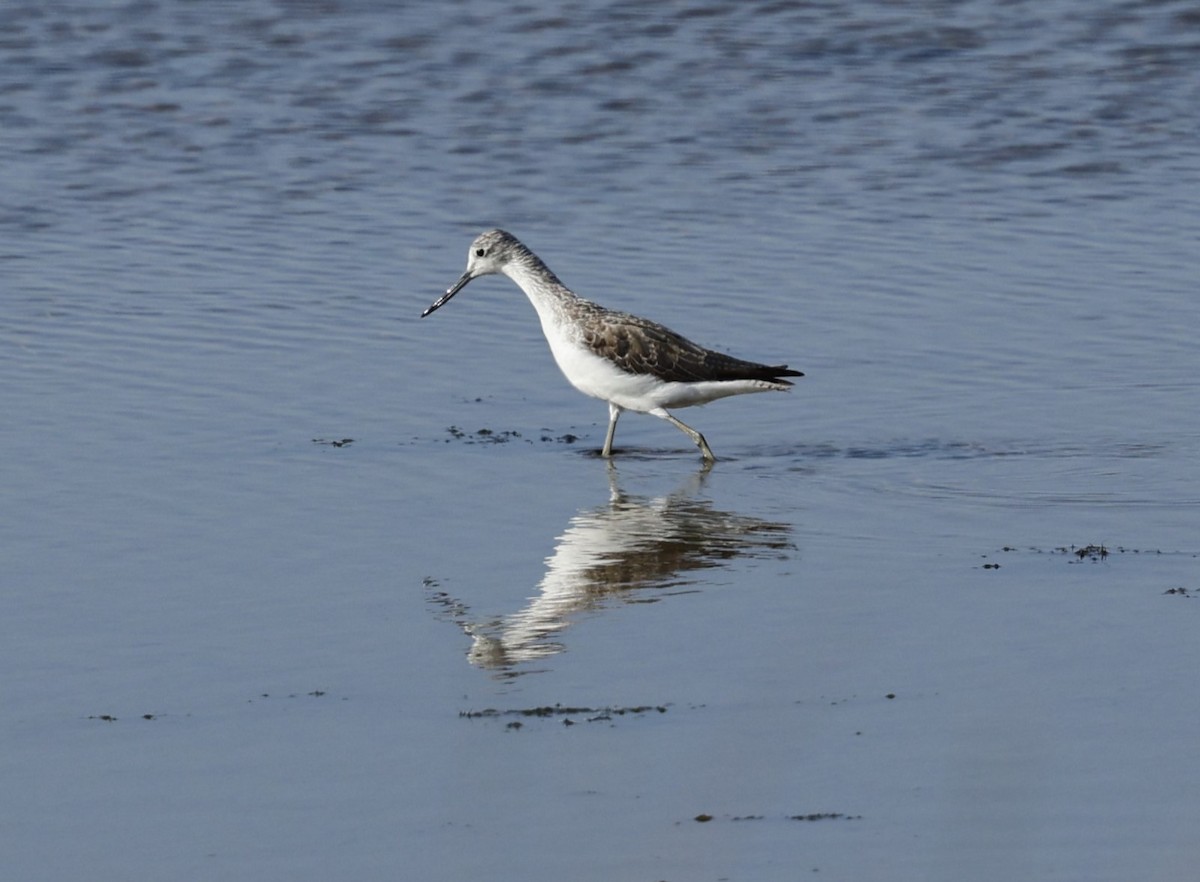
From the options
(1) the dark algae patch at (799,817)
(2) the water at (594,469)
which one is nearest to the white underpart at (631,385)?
(2) the water at (594,469)

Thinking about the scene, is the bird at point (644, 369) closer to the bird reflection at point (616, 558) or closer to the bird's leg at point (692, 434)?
the bird's leg at point (692, 434)

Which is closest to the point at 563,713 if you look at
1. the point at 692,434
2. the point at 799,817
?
the point at 799,817

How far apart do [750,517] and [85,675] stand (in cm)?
355

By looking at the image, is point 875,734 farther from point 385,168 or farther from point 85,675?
point 385,168

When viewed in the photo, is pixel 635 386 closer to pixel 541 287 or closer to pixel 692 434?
pixel 692 434

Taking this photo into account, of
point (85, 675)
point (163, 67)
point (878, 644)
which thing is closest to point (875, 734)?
point (878, 644)

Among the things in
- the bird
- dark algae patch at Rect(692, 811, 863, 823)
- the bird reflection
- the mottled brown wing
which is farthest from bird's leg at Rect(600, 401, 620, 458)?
dark algae patch at Rect(692, 811, 863, 823)

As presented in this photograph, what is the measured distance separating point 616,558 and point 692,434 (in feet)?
7.45

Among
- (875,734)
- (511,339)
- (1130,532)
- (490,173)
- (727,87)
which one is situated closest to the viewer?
(875,734)

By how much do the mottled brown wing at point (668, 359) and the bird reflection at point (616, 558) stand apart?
79 cm

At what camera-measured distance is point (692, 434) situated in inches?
451

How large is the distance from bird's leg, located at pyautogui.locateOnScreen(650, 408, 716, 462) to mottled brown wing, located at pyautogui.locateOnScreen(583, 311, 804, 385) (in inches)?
8.5

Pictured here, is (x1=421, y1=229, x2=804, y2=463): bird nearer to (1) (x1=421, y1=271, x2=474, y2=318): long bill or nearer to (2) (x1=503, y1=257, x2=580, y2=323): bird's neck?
(2) (x1=503, y1=257, x2=580, y2=323): bird's neck

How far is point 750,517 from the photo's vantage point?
10.0 metres
